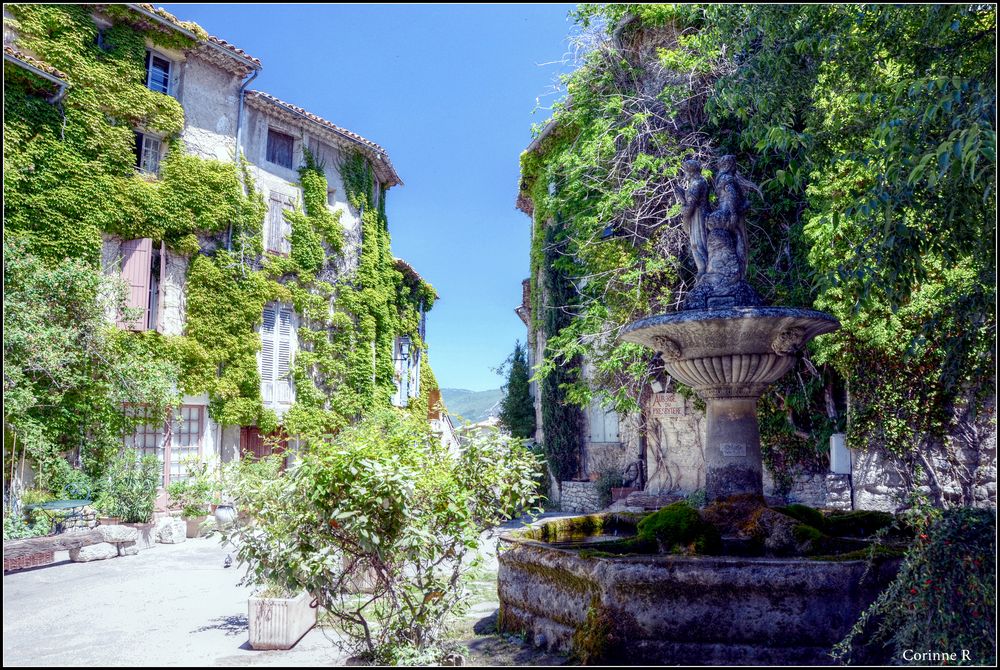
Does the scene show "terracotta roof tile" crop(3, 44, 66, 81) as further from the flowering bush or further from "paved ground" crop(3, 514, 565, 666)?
the flowering bush

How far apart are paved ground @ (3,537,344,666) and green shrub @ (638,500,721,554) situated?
2.56m

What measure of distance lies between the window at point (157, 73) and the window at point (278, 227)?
11.4 ft

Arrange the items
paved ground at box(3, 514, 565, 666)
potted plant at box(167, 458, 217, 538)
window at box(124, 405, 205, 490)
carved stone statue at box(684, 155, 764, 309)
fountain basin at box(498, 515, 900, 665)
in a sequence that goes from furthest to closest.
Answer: window at box(124, 405, 205, 490)
potted plant at box(167, 458, 217, 538)
carved stone statue at box(684, 155, 764, 309)
paved ground at box(3, 514, 565, 666)
fountain basin at box(498, 515, 900, 665)

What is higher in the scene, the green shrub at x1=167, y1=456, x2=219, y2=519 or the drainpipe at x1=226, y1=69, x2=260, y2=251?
the drainpipe at x1=226, y1=69, x2=260, y2=251

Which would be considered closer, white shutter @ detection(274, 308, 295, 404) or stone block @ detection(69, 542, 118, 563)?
stone block @ detection(69, 542, 118, 563)

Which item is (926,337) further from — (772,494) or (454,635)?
(772,494)

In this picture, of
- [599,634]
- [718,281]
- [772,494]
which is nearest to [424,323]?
[772,494]

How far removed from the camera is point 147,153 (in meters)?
14.9

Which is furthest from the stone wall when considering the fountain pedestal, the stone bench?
the fountain pedestal

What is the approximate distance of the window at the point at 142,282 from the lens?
13578mm

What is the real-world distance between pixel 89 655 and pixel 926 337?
7.03 m

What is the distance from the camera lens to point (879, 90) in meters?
5.41

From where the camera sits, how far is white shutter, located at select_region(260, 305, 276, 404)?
16.6 m

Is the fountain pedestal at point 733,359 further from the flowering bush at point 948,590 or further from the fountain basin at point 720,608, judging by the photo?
the flowering bush at point 948,590
